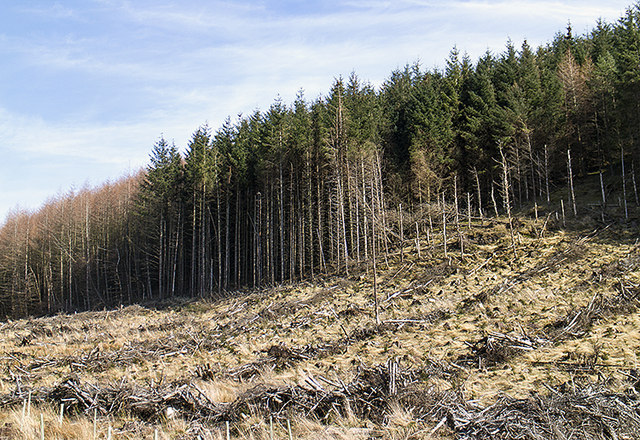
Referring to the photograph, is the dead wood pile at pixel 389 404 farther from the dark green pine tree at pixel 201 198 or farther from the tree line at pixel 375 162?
the dark green pine tree at pixel 201 198

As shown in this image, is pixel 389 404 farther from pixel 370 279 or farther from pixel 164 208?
pixel 164 208

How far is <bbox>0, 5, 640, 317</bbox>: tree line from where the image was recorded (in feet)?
90.7

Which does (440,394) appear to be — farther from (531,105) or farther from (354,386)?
(531,105)

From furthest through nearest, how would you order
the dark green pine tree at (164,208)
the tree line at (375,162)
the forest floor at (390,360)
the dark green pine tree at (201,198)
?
1. the dark green pine tree at (164,208)
2. the dark green pine tree at (201,198)
3. the tree line at (375,162)
4. the forest floor at (390,360)

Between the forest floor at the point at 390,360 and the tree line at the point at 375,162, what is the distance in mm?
6189

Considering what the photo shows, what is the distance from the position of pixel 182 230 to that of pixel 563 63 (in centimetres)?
3521

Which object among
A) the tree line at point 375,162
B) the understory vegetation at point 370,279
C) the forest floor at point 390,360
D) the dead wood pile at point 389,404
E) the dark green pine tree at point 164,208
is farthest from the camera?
the dark green pine tree at point 164,208

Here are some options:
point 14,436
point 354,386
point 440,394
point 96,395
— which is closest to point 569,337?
point 440,394

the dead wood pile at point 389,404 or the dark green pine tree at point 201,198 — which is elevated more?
the dark green pine tree at point 201,198

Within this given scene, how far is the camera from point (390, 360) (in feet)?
28.2

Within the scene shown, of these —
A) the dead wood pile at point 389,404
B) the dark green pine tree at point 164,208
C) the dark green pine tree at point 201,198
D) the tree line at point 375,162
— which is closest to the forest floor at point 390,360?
the dead wood pile at point 389,404

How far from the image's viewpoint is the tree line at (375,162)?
27656mm

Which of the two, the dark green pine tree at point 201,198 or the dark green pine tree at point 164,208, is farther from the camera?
the dark green pine tree at point 164,208

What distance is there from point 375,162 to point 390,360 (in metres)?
19.8
